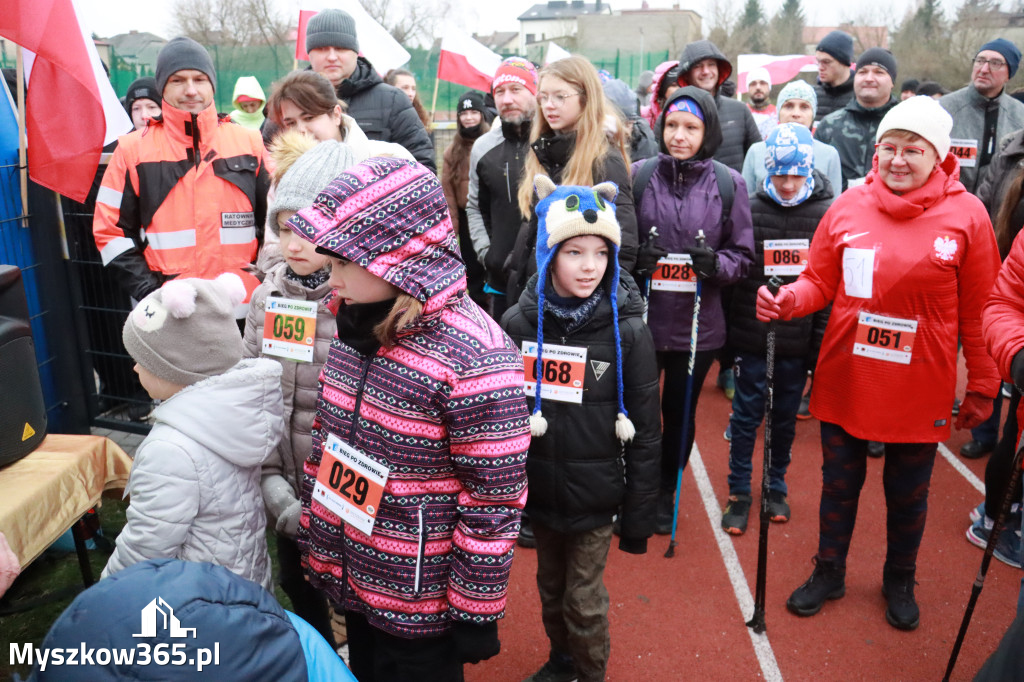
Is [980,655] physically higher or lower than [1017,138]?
lower

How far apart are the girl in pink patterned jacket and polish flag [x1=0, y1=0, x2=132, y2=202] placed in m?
2.50

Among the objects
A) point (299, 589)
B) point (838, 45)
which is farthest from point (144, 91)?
point (838, 45)

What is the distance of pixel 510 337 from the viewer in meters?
2.74

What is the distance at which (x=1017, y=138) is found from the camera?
169 inches

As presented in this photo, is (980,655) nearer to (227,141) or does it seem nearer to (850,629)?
(850,629)

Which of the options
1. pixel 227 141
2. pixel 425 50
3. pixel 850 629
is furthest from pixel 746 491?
pixel 425 50

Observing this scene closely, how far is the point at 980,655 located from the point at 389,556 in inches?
105

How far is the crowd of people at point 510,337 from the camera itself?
1.90m

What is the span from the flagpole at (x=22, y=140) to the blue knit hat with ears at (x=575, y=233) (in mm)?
2643

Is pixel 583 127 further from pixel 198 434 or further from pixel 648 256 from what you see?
pixel 198 434

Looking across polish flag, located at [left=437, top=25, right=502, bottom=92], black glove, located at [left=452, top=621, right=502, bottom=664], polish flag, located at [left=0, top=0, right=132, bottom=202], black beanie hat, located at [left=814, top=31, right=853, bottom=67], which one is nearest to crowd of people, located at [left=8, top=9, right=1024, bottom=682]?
black glove, located at [left=452, top=621, right=502, bottom=664]

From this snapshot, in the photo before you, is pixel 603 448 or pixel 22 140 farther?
pixel 22 140

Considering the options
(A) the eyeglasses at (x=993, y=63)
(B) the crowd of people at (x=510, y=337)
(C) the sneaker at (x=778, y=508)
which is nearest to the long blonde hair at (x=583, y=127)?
(B) the crowd of people at (x=510, y=337)

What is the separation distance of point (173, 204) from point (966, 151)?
5133 millimetres
